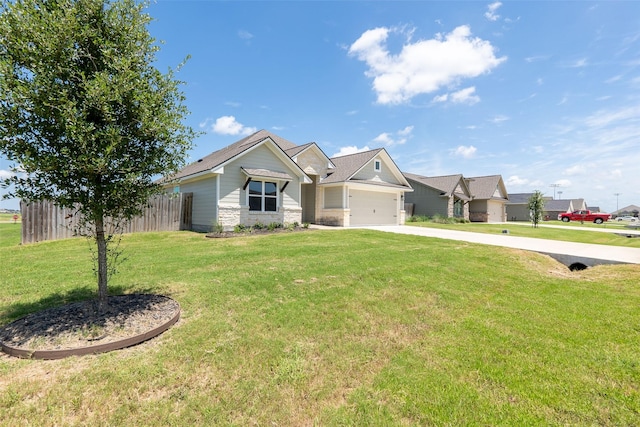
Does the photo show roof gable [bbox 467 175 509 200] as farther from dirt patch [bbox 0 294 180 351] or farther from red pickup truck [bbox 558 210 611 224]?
dirt patch [bbox 0 294 180 351]

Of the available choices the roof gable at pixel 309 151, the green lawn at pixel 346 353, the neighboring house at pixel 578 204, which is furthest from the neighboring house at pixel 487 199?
the neighboring house at pixel 578 204

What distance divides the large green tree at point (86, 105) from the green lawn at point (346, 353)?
1.80 meters

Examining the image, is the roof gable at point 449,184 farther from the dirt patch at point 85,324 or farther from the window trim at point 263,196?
the dirt patch at point 85,324

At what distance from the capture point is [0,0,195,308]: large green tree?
11.7 feet

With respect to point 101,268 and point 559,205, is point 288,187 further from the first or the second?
point 559,205

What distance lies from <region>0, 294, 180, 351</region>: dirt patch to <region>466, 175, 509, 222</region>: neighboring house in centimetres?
3651

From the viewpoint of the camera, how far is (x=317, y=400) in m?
3.01

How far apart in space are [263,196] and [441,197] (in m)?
21.2

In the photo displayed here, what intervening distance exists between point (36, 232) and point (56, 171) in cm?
1093

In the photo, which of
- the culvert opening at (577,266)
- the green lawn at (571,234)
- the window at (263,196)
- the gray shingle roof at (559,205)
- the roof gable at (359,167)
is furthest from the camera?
the gray shingle roof at (559,205)

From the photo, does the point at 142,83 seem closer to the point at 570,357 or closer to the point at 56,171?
the point at 56,171

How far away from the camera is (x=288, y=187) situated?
17.2 meters

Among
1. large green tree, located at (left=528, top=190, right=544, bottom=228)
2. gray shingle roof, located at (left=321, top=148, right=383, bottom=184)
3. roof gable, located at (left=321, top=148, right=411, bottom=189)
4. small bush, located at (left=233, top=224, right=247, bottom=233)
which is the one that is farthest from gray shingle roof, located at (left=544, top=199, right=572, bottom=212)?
small bush, located at (left=233, top=224, right=247, bottom=233)

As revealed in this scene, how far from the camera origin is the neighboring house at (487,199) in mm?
35312
